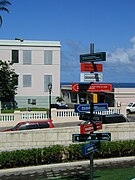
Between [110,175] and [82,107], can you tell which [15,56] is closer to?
[110,175]

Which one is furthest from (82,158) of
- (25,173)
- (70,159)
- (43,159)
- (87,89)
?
(87,89)

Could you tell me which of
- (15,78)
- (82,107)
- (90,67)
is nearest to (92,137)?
(82,107)

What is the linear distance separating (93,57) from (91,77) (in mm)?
500

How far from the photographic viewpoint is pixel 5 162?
13117 mm

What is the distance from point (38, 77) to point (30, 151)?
1341 inches

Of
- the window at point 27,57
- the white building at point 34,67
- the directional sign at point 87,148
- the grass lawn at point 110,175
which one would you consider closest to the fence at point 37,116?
the white building at point 34,67

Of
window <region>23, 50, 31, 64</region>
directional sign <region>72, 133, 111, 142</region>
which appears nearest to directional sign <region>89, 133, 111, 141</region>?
directional sign <region>72, 133, 111, 142</region>

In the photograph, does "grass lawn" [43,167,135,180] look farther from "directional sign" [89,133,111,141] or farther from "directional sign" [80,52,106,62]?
"directional sign" [80,52,106,62]

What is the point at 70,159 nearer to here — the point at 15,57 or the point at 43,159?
the point at 43,159

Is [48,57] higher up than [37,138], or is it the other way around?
[48,57]

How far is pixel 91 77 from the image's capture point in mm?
9617

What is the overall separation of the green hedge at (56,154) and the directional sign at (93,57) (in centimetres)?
394

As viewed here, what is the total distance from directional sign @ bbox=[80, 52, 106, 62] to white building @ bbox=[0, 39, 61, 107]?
37073 mm

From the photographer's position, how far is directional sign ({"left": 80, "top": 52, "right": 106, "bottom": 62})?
9.41 m
